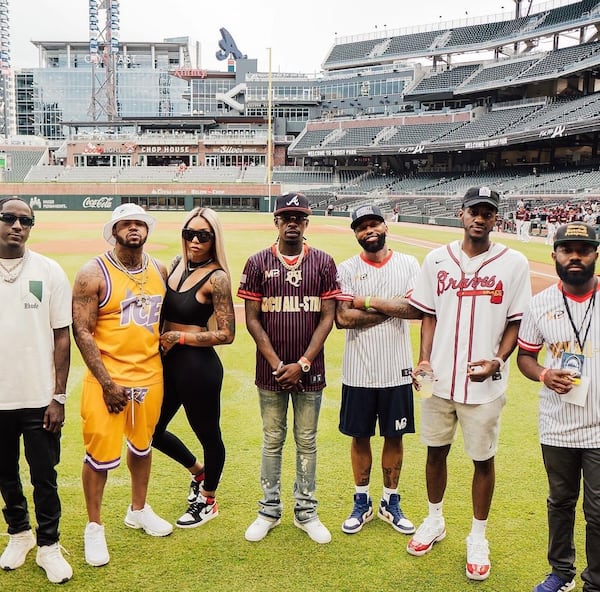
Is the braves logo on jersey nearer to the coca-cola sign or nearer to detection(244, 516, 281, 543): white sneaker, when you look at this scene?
detection(244, 516, 281, 543): white sneaker

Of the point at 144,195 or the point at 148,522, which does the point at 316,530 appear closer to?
the point at 148,522

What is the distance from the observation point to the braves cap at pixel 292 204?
4379 millimetres

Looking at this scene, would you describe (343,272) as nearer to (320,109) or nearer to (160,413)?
(160,413)

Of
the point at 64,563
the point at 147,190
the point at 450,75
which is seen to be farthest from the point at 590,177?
the point at 64,563

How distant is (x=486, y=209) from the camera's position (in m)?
4.10

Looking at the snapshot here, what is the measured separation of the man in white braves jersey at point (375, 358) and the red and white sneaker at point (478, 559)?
20.9 inches

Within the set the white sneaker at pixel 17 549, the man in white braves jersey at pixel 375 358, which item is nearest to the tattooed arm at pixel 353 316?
the man in white braves jersey at pixel 375 358

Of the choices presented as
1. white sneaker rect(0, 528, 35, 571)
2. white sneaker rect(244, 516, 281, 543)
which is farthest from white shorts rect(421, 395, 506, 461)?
white sneaker rect(0, 528, 35, 571)

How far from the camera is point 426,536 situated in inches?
171

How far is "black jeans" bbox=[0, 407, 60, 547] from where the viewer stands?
155 inches

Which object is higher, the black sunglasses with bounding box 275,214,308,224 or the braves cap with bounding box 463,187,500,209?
the braves cap with bounding box 463,187,500,209

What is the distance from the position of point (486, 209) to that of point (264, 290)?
171 cm

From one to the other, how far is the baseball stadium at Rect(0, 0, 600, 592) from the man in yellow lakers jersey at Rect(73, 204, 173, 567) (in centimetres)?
64

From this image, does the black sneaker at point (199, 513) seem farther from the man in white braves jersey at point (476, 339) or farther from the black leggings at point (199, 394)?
the man in white braves jersey at point (476, 339)
